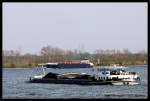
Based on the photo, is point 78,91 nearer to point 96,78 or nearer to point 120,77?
point 96,78

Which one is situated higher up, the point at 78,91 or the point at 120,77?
the point at 120,77

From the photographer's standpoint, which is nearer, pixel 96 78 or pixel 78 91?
pixel 78 91

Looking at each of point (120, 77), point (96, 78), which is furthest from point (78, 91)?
point (120, 77)

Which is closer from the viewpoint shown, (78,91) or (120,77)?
(78,91)

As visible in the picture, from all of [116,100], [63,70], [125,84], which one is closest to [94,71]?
[63,70]

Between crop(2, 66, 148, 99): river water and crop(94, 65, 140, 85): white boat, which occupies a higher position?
crop(94, 65, 140, 85): white boat

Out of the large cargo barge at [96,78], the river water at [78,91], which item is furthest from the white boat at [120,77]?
the river water at [78,91]

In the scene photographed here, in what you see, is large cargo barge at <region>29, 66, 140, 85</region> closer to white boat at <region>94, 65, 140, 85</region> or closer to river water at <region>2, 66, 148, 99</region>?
white boat at <region>94, 65, 140, 85</region>

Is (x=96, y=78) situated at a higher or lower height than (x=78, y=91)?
higher

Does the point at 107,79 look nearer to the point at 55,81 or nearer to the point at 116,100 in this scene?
the point at 55,81

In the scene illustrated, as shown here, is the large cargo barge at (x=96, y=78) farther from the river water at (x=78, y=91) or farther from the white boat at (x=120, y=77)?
the river water at (x=78, y=91)

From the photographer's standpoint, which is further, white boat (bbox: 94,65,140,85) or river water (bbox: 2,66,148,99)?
white boat (bbox: 94,65,140,85)

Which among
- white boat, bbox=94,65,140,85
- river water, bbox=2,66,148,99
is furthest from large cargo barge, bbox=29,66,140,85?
river water, bbox=2,66,148,99

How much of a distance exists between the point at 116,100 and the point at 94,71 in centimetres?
1749
